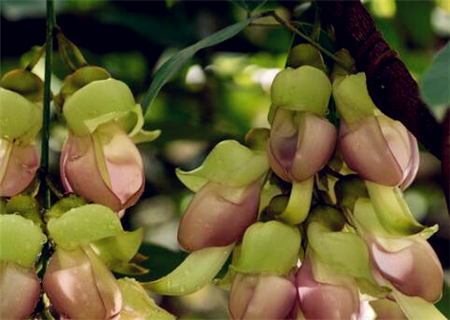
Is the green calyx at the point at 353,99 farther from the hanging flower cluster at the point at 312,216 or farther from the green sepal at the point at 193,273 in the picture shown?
the green sepal at the point at 193,273

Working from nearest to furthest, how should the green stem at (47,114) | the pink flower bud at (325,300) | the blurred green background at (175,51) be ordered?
1. the pink flower bud at (325,300)
2. the green stem at (47,114)
3. the blurred green background at (175,51)

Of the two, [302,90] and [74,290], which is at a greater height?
[302,90]

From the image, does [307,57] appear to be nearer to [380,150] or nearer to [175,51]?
[380,150]

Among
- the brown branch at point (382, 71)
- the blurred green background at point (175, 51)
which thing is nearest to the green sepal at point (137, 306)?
the brown branch at point (382, 71)

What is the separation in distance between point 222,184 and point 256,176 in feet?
0.08

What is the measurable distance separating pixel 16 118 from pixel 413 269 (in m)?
0.32

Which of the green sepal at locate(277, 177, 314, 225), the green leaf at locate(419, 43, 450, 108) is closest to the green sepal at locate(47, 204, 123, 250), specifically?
the green sepal at locate(277, 177, 314, 225)

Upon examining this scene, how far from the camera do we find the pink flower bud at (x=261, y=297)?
0.86m

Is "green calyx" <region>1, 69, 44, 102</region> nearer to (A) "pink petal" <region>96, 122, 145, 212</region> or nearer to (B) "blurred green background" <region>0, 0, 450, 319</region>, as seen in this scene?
(A) "pink petal" <region>96, 122, 145, 212</region>

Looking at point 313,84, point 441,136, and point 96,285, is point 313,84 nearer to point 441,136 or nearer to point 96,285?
Answer: point 441,136

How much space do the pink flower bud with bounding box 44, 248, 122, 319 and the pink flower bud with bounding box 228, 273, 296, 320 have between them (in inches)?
3.4

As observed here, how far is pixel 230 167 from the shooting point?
0.93m

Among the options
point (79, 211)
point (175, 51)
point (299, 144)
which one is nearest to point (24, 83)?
point (79, 211)

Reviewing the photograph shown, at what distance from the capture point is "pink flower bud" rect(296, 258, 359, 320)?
86 cm
